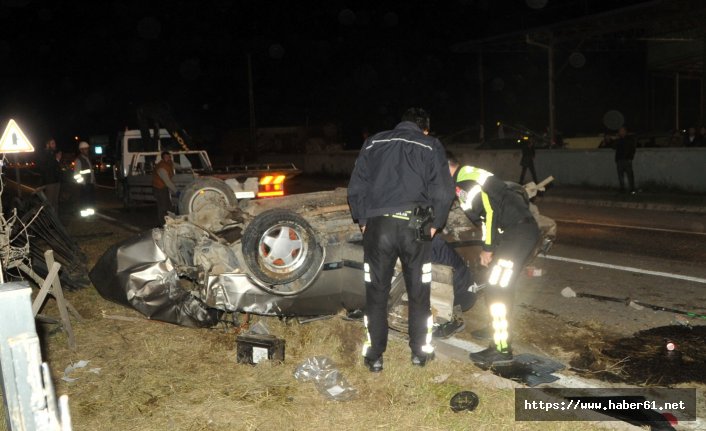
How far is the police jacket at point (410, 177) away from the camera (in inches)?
183

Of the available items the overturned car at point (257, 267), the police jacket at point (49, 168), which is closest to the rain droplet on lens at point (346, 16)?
the police jacket at point (49, 168)

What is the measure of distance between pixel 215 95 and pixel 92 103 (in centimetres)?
2460

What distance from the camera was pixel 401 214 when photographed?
466cm

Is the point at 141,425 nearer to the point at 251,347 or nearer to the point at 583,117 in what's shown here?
the point at 251,347

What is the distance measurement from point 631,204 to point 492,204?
12.2m

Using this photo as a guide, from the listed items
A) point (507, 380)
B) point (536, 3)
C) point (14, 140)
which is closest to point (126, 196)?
point (14, 140)

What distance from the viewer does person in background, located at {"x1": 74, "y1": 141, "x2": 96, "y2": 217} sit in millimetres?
13930

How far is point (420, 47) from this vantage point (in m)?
47.8

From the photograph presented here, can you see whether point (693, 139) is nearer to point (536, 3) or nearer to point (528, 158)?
point (528, 158)

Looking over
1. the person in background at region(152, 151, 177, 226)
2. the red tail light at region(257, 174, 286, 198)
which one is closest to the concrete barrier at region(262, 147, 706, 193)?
the red tail light at region(257, 174, 286, 198)

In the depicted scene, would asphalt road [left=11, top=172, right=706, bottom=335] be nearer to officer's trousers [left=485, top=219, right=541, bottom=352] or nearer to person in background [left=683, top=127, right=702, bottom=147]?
officer's trousers [left=485, top=219, right=541, bottom=352]

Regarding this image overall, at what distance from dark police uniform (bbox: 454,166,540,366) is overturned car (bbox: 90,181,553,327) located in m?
0.40

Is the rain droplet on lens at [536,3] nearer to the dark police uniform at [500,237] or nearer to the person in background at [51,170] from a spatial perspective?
the person in background at [51,170]

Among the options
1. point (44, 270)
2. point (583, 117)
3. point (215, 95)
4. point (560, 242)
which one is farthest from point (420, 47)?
point (44, 270)
